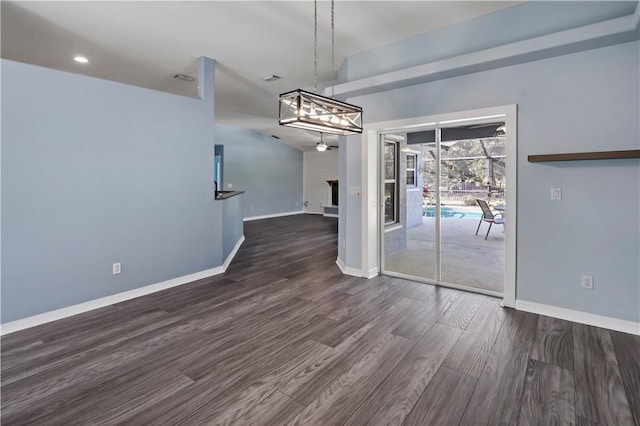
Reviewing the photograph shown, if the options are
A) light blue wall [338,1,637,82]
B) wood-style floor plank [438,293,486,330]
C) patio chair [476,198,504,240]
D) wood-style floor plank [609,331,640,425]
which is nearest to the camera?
wood-style floor plank [609,331,640,425]

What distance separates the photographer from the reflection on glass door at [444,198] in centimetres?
432

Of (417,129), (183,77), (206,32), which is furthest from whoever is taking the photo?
(183,77)

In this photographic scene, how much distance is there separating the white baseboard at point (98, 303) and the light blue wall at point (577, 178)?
402cm

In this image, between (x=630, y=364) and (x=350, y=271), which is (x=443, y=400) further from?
(x=350, y=271)

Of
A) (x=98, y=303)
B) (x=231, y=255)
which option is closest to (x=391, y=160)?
(x=231, y=255)

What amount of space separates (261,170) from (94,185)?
836 centimetres

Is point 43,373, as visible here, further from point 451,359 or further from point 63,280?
point 451,359

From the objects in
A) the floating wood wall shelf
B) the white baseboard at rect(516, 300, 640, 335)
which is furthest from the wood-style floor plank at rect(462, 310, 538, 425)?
the floating wood wall shelf

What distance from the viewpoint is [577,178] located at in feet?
10.1

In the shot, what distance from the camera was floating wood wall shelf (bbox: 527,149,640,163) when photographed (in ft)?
9.01

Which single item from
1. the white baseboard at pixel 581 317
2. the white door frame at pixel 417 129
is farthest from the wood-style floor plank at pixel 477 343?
the white door frame at pixel 417 129

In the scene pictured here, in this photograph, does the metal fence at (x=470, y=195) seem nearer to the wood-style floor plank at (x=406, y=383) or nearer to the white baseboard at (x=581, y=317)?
the white baseboard at (x=581, y=317)

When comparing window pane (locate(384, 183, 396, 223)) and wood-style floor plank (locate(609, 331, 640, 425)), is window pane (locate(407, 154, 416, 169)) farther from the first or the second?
wood-style floor plank (locate(609, 331, 640, 425))

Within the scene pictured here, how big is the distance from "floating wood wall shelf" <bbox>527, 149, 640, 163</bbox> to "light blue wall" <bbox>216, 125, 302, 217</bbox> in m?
8.95
